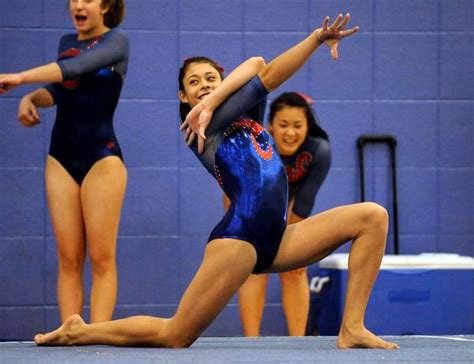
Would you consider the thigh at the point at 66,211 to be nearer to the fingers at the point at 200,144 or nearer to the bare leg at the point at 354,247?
the fingers at the point at 200,144

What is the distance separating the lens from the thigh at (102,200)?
4.28 m

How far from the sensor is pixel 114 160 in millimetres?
4387

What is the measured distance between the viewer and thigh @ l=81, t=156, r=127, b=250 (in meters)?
4.28

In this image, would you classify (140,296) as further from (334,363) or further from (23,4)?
(334,363)

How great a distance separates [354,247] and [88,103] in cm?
149

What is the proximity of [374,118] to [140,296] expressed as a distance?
156 cm

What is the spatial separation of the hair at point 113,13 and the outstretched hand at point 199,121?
4.08 feet

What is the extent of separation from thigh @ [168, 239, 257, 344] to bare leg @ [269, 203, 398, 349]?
14 centimetres

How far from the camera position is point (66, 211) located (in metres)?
4.28

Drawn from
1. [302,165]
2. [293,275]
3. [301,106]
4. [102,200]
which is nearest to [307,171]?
[302,165]

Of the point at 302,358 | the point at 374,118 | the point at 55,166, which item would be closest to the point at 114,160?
the point at 55,166

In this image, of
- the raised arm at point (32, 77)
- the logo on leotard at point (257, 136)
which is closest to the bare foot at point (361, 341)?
the logo on leotard at point (257, 136)

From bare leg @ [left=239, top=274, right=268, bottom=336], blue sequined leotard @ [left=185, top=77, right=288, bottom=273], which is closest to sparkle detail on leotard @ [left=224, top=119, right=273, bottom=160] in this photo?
blue sequined leotard @ [left=185, top=77, right=288, bottom=273]

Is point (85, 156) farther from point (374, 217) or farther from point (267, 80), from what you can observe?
point (374, 217)
